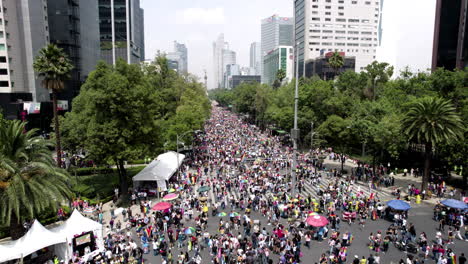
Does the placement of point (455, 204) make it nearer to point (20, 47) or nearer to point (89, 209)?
point (89, 209)


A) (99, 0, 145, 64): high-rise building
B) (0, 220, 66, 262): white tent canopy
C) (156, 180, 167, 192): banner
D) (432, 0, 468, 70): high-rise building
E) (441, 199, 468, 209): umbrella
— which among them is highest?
(99, 0, 145, 64): high-rise building

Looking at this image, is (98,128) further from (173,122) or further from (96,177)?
(173,122)

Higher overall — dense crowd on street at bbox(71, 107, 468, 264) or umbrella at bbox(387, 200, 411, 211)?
umbrella at bbox(387, 200, 411, 211)

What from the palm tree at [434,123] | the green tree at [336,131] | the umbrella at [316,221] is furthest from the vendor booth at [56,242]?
the green tree at [336,131]

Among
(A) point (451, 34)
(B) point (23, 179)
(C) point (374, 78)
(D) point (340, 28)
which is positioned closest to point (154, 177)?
(B) point (23, 179)

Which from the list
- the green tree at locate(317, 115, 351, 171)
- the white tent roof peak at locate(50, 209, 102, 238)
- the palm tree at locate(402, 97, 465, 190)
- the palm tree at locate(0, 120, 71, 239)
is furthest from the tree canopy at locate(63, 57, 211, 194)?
the palm tree at locate(402, 97, 465, 190)

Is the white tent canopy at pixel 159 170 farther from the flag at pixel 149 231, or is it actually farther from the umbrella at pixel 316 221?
the umbrella at pixel 316 221

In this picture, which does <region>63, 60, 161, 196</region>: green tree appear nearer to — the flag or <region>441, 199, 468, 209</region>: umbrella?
the flag
